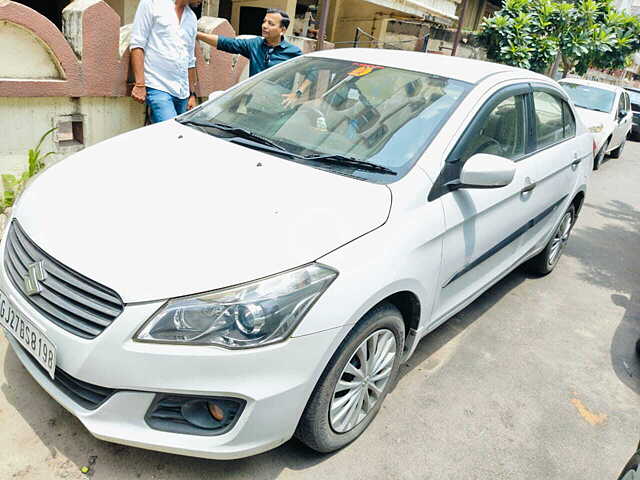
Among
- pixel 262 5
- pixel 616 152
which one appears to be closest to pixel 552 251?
pixel 616 152

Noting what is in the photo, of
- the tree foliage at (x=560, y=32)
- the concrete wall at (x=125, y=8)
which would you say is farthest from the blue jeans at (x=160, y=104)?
the tree foliage at (x=560, y=32)

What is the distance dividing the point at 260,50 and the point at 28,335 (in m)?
3.41

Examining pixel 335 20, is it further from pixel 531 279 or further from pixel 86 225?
pixel 86 225

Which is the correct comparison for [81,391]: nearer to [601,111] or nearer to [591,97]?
[601,111]

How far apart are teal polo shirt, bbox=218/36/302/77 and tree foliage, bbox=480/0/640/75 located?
1085 centimetres

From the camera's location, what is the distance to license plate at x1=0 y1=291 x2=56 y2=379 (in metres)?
1.96

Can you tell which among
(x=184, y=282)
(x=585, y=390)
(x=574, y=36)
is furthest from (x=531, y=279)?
(x=574, y=36)

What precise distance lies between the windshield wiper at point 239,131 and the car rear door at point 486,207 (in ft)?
2.85

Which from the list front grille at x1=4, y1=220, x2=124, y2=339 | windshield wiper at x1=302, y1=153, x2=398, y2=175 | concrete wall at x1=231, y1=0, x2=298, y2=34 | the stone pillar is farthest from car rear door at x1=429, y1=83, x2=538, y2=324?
concrete wall at x1=231, y1=0, x2=298, y2=34

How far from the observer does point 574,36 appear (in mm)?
13930

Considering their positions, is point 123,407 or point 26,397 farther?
point 26,397

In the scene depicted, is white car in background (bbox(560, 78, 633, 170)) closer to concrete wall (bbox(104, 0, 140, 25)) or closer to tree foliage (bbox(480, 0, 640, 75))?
tree foliage (bbox(480, 0, 640, 75))

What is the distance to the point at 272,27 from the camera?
14.9ft

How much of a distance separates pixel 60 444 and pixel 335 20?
615 inches
